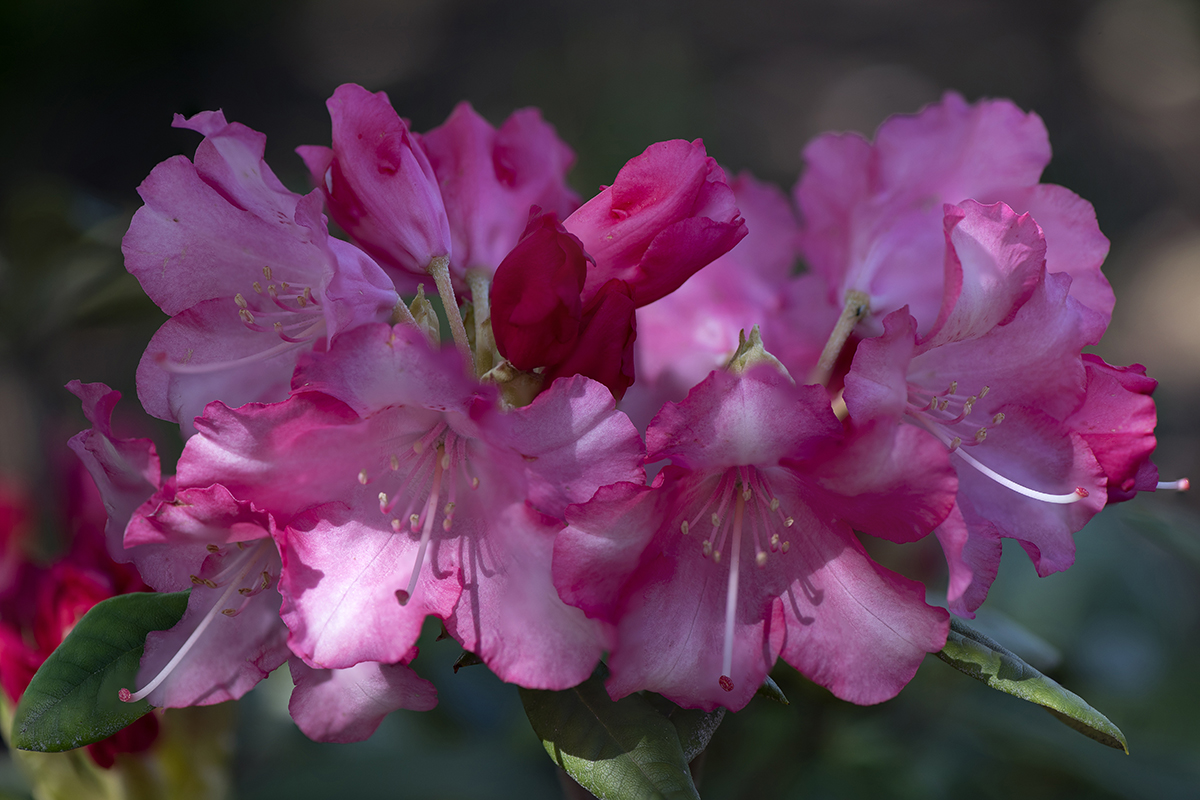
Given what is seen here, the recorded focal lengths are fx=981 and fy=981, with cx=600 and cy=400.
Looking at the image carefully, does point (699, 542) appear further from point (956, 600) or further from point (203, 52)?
point (203, 52)

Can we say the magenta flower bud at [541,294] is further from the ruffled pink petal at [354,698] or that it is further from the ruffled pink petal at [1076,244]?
the ruffled pink petal at [1076,244]

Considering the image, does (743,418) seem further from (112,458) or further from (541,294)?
(112,458)

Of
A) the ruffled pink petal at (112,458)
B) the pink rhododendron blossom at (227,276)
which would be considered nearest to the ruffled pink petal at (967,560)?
the pink rhododendron blossom at (227,276)

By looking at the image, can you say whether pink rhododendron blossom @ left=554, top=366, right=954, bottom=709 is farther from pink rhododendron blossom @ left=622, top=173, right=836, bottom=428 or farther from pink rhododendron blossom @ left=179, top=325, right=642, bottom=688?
pink rhododendron blossom @ left=622, top=173, right=836, bottom=428

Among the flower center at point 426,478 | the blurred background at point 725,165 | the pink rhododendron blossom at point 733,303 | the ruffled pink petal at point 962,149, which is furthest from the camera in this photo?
the blurred background at point 725,165

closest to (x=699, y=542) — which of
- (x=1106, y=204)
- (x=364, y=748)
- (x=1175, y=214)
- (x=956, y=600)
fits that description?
(x=956, y=600)

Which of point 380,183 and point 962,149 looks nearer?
point 380,183

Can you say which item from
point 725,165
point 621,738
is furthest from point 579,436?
point 725,165

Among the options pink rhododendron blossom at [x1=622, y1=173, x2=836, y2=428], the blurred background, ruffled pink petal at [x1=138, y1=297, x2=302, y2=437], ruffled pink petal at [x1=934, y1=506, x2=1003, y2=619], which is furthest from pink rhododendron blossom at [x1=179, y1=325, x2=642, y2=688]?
the blurred background
